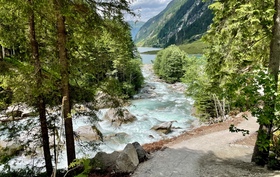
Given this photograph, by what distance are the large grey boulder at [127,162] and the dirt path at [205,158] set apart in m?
0.29

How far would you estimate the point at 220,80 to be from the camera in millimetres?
8820

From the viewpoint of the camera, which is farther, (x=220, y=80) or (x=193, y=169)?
(x=193, y=169)

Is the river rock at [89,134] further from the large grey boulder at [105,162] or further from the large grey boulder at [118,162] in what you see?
the large grey boulder at [118,162]

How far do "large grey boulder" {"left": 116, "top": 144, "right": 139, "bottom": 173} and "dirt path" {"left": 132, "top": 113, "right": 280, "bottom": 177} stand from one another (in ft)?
0.94

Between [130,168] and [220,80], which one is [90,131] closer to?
[130,168]

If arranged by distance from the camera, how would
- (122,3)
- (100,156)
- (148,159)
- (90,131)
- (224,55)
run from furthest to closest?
(90,131), (148,159), (100,156), (224,55), (122,3)

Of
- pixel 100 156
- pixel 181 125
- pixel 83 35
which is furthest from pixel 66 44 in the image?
pixel 181 125

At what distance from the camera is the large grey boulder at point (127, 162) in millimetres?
9148

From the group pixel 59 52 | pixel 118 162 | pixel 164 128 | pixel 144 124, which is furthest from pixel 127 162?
pixel 144 124

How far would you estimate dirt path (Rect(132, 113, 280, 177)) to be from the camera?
8.74m

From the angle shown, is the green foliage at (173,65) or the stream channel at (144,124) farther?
the green foliage at (173,65)

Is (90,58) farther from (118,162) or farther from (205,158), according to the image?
(205,158)

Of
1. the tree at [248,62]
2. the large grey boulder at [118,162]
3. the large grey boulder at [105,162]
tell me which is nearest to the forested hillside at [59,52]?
the large grey boulder at [105,162]

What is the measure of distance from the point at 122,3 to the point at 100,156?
6437mm
